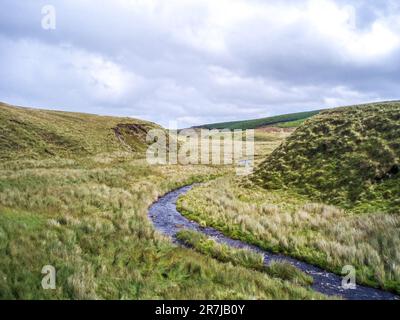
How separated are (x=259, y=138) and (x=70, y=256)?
15361 cm

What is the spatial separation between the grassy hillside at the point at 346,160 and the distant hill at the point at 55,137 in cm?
3460

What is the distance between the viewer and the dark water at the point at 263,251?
10.5 m

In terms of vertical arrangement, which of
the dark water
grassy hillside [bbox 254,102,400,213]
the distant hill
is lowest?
the dark water

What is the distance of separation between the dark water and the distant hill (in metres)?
31.0

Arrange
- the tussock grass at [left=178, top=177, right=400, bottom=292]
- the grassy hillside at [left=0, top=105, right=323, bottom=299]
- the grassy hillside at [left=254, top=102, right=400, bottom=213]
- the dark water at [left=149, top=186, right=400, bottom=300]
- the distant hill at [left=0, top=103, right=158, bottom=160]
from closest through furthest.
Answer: the grassy hillside at [left=0, top=105, right=323, bottom=299]
the dark water at [left=149, top=186, right=400, bottom=300]
the tussock grass at [left=178, top=177, right=400, bottom=292]
the grassy hillside at [left=254, top=102, right=400, bottom=213]
the distant hill at [left=0, top=103, right=158, bottom=160]

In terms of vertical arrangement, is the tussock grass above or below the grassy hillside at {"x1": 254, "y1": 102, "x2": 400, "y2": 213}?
below

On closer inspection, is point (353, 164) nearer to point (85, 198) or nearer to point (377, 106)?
point (377, 106)

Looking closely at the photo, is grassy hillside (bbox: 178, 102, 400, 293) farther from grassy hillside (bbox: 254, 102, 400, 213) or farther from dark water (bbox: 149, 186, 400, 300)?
dark water (bbox: 149, 186, 400, 300)

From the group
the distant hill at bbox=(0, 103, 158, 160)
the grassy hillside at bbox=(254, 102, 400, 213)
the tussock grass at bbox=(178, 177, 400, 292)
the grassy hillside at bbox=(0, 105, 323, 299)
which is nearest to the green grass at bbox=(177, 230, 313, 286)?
the grassy hillside at bbox=(0, 105, 323, 299)

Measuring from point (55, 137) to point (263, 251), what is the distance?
2019 inches

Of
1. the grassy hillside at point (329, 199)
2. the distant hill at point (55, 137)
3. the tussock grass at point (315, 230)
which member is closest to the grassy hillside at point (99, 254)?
the tussock grass at point (315, 230)

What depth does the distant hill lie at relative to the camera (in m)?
48.3

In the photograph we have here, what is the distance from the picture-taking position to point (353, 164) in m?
26.5

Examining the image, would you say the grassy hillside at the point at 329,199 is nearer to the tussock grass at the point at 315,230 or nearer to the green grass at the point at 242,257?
the tussock grass at the point at 315,230
